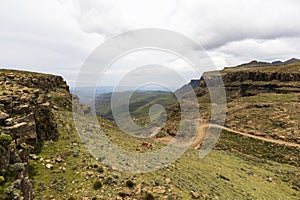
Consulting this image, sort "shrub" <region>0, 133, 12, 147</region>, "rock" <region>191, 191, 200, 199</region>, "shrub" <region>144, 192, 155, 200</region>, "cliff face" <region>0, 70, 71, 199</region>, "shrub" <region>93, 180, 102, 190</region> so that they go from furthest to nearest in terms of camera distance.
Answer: "rock" <region>191, 191, 200, 199</region> → "shrub" <region>93, 180, 102, 190</region> → "shrub" <region>144, 192, 155, 200</region> → "shrub" <region>0, 133, 12, 147</region> → "cliff face" <region>0, 70, 71, 199</region>

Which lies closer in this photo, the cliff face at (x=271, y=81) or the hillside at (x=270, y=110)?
the hillside at (x=270, y=110)

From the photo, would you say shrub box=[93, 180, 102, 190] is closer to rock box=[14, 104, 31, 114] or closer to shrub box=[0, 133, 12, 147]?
shrub box=[0, 133, 12, 147]

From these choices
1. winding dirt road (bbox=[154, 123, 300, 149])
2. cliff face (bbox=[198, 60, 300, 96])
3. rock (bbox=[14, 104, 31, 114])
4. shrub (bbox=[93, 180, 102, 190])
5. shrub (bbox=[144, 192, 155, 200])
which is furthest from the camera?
cliff face (bbox=[198, 60, 300, 96])

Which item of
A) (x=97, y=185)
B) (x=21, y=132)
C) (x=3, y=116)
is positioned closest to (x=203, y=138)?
(x=97, y=185)

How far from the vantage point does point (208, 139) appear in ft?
256

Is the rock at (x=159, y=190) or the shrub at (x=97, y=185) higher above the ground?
the shrub at (x=97, y=185)

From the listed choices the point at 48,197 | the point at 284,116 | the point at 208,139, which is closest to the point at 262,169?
the point at 208,139

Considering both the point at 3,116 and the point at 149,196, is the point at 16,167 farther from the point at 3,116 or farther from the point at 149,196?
the point at 149,196

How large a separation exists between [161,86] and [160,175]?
1454 centimetres

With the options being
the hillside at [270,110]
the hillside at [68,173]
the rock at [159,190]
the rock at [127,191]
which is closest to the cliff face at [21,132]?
the hillside at [68,173]

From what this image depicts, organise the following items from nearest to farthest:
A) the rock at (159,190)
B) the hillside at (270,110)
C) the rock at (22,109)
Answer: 1. the rock at (159,190)
2. the rock at (22,109)
3. the hillside at (270,110)

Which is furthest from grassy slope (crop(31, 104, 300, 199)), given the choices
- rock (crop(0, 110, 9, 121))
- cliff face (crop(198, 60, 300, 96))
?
cliff face (crop(198, 60, 300, 96))

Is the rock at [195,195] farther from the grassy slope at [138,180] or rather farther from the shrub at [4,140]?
the shrub at [4,140]

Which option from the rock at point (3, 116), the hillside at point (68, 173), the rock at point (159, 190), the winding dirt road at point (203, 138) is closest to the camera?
the hillside at point (68, 173)
